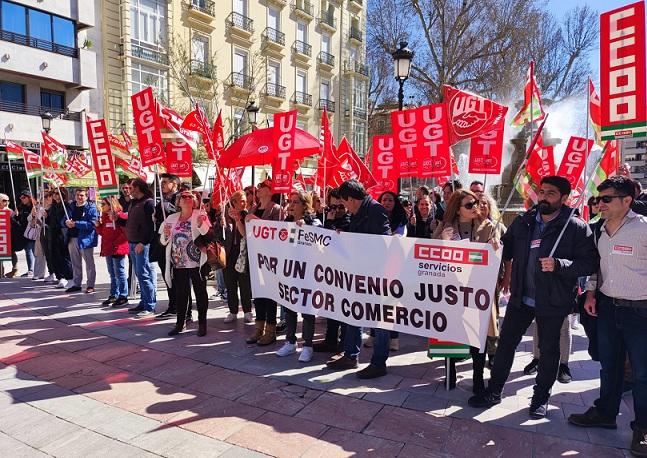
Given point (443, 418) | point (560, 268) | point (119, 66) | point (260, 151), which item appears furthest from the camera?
point (119, 66)

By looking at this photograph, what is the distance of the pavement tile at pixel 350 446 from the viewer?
328 cm

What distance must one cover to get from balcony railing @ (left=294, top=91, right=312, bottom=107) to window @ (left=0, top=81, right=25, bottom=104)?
695 inches

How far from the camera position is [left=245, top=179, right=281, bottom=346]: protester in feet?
18.3

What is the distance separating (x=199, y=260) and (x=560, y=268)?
4.17 m

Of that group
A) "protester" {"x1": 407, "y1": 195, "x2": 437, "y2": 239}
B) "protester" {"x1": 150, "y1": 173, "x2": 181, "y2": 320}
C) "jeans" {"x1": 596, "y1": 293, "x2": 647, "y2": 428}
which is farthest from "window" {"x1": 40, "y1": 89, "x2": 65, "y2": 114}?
"jeans" {"x1": 596, "y1": 293, "x2": 647, "y2": 428}

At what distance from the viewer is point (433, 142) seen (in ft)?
19.3

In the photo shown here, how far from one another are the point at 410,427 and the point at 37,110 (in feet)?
75.8

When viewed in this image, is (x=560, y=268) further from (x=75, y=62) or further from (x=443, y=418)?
(x=75, y=62)

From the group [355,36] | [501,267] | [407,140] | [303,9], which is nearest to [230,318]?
[407,140]

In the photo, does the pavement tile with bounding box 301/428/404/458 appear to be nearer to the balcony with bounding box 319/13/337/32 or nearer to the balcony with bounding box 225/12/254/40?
the balcony with bounding box 225/12/254/40

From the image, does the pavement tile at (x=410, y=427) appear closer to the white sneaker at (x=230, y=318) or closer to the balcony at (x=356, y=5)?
the white sneaker at (x=230, y=318)

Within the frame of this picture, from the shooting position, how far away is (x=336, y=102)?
128ft

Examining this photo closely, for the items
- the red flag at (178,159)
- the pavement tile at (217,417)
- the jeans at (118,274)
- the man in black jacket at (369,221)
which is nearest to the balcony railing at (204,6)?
the red flag at (178,159)

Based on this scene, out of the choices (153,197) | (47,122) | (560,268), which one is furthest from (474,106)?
(47,122)
